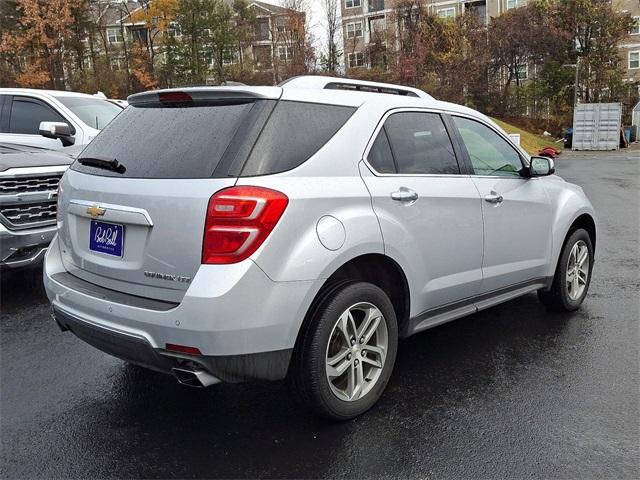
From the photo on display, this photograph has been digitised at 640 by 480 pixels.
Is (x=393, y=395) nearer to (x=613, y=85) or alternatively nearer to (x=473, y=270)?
(x=473, y=270)

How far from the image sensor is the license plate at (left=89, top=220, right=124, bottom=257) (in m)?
3.05

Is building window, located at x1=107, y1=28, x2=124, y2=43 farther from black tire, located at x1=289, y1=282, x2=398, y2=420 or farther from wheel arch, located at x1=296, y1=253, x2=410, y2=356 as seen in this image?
black tire, located at x1=289, y1=282, x2=398, y2=420

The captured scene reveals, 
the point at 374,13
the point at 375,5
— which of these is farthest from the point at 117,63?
the point at 375,5

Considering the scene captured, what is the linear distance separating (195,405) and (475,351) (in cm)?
204

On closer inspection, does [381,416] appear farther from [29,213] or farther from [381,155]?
[29,213]

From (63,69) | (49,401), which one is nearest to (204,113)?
(49,401)

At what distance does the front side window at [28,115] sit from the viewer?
8453 mm

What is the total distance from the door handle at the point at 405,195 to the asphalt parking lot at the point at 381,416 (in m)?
1.20

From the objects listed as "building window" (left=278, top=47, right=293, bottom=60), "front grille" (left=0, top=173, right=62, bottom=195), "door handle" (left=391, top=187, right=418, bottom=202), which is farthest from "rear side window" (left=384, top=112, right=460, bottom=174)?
"building window" (left=278, top=47, right=293, bottom=60)

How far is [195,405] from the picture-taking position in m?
3.50

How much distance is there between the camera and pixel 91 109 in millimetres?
8914

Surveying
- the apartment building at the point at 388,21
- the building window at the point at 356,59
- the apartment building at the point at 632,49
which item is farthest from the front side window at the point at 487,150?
the apartment building at the point at 632,49

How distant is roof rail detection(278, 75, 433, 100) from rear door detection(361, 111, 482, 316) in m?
0.26

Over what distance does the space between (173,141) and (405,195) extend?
133cm
